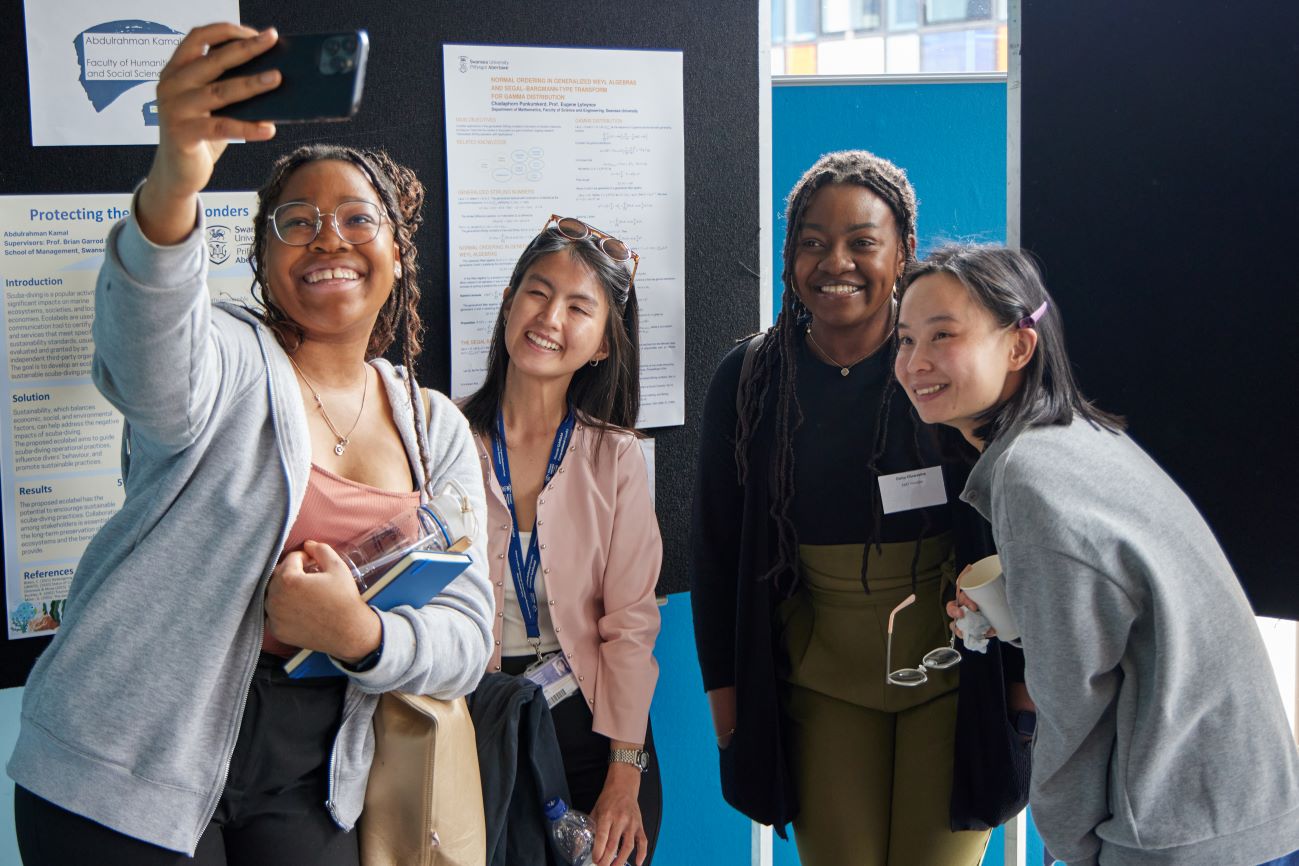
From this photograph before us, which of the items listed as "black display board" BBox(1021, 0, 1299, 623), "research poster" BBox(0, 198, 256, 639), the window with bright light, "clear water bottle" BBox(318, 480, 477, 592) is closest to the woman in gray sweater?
"black display board" BBox(1021, 0, 1299, 623)

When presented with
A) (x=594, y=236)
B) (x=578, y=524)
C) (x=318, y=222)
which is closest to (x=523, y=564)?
(x=578, y=524)

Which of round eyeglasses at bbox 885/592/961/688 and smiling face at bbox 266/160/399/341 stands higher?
smiling face at bbox 266/160/399/341

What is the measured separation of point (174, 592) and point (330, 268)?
0.51m

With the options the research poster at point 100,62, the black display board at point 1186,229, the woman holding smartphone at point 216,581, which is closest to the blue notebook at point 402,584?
the woman holding smartphone at point 216,581

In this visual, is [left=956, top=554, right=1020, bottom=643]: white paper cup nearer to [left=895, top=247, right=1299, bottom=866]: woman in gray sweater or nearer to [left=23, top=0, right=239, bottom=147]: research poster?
[left=895, top=247, right=1299, bottom=866]: woman in gray sweater

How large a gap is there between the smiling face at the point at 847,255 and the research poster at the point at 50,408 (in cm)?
131

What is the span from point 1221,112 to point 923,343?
774 mm

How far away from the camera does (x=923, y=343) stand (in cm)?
174

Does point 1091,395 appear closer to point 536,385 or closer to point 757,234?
point 757,234

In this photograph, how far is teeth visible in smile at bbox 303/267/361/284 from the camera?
1574mm

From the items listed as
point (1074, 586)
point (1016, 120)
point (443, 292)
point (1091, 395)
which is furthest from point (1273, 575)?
point (443, 292)

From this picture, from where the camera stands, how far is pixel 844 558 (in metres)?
2.04

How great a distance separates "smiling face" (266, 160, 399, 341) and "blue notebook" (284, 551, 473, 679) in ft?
1.24

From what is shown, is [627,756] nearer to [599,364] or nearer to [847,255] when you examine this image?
[599,364]
